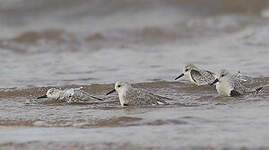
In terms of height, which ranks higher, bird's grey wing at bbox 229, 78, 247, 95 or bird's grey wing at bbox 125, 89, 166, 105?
bird's grey wing at bbox 229, 78, 247, 95

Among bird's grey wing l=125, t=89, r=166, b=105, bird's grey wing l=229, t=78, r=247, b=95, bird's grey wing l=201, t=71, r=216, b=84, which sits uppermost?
bird's grey wing l=201, t=71, r=216, b=84

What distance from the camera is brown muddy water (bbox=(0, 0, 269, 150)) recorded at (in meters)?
4.88

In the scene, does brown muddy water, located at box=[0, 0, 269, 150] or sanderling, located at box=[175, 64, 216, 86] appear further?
sanderling, located at box=[175, 64, 216, 86]

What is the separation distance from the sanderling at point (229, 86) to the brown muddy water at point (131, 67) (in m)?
0.10

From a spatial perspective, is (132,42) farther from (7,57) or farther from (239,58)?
(239,58)

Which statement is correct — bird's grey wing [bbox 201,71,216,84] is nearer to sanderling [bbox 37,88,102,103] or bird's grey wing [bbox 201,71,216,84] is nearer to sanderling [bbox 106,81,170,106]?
sanderling [bbox 106,81,170,106]

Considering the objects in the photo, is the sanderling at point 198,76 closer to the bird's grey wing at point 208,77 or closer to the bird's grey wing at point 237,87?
the bird's grey wing at point 208,77

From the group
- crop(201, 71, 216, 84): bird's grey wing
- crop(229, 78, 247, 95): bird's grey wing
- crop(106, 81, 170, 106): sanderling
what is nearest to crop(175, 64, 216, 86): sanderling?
crop(201, 71, 216, 84): bird's grey wing

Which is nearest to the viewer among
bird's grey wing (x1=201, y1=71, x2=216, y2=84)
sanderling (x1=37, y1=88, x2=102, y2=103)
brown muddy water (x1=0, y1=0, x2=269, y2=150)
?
brown muddy water (x1=0, y1=0, x2=269, y2=150)

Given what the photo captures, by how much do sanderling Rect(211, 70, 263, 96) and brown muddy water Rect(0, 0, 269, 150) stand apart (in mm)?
105

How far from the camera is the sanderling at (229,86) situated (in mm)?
6551

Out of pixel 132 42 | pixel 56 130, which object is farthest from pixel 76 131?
pixel 132 42

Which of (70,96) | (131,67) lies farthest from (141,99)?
(131,67)

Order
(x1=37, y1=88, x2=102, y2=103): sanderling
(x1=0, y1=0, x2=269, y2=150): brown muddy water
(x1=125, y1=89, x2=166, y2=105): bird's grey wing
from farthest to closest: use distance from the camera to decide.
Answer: (x1=37, y1=88, x2=102, y2=103): sanderling
(x1=125, y1=89, x2=166, y2=105): bird's grey wing
(x1=0, y1=0, x2=269, y2=150): brown muddy water
